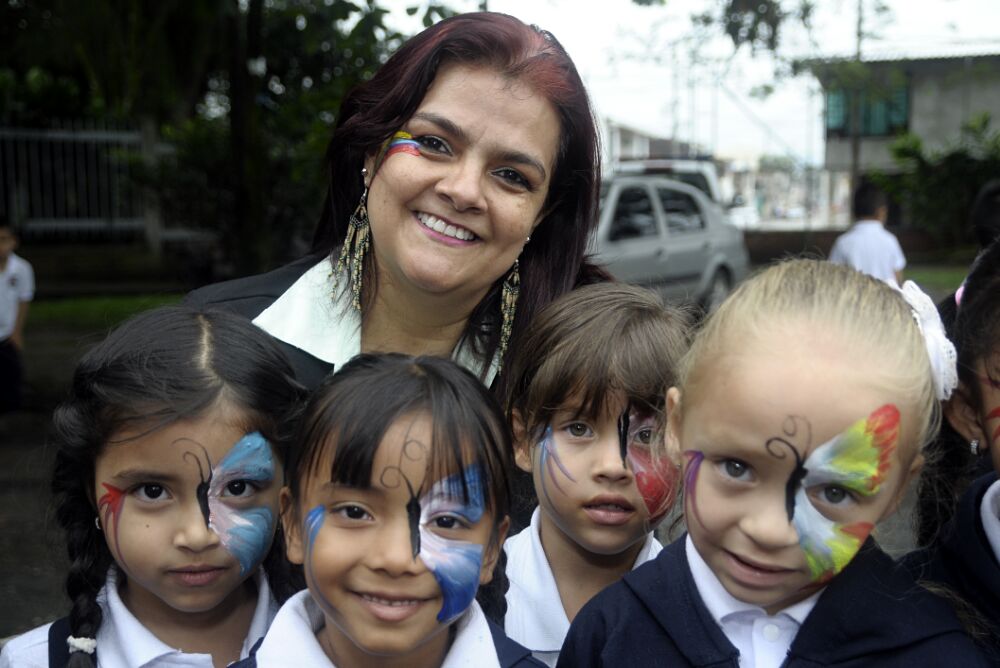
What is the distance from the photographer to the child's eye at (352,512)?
1.59m

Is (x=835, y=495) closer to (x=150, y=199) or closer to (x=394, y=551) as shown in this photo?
(x=394, y=551)

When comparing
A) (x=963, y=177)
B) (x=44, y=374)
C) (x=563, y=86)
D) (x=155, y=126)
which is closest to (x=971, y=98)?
(x=963, y=177)

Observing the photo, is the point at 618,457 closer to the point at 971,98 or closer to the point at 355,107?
the point at 355,107

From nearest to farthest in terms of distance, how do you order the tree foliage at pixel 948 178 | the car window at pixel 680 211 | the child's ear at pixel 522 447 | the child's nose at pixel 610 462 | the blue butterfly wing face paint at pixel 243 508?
1. the blue butterfly wing face paint at pixel 243 508
2. the child's nose at pixel 610 462
3. the child's ear at pixel 522 447
4. the car window at pixel 680 211
5. the tree foliage at pixel 948 178

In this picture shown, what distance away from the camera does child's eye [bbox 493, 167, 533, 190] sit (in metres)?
2.31

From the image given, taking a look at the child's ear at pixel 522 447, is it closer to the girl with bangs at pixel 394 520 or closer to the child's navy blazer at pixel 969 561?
the girl with bangs at pixel 394 520

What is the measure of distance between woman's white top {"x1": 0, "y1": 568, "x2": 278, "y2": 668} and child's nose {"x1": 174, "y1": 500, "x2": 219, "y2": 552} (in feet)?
0.73

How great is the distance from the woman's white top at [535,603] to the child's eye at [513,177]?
0.76 metres

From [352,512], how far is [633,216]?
912 cm

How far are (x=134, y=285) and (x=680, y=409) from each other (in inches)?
570

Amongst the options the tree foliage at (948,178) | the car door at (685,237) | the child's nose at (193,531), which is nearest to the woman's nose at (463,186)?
the child's nose at (193,531)

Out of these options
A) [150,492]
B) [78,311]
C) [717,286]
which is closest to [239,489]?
[150,492]

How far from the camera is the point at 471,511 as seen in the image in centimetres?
163

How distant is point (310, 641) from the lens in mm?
1645
